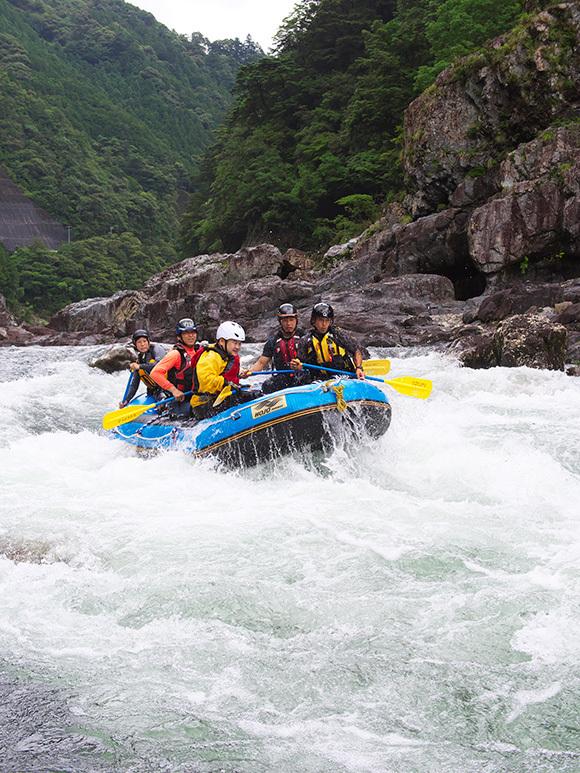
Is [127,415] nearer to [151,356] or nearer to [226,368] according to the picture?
Result: [151,356]

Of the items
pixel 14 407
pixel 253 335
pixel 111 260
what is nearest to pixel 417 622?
pixel 14 407

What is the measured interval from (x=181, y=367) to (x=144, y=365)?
1151mm

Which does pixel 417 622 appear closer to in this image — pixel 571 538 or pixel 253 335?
pixel 571 538

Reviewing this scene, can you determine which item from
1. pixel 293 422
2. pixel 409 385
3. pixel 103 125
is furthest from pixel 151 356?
pixel 103 125

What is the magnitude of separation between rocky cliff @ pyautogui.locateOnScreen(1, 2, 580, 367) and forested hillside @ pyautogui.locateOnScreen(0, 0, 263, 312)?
4286cm

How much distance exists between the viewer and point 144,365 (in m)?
8.34

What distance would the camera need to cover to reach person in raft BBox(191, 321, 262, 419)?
664 centimetres

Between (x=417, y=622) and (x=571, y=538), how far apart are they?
1.54 m

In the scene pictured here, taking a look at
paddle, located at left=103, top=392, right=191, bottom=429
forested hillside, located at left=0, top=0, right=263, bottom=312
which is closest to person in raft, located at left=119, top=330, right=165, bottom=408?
paddle, located at left=103, top=392, right=191, bottom=429

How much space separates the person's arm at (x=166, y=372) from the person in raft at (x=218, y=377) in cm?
47

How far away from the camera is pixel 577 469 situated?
5938 millimetres

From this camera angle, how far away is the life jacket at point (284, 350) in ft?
23.2

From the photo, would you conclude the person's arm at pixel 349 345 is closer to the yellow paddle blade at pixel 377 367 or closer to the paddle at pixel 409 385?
the paddle at pixel 409 385

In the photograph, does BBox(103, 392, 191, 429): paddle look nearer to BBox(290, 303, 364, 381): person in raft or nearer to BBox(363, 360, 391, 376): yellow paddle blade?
BBox(290, 303, 364, 381): person in raft
